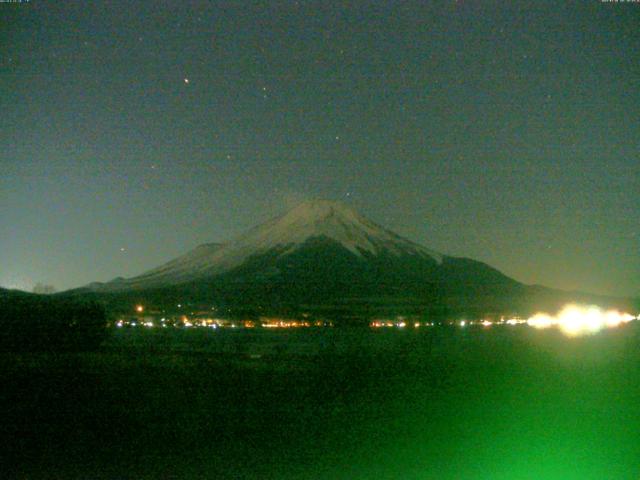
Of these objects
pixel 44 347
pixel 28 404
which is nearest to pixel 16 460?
pixel 28 404

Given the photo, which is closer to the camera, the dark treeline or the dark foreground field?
the dark foreground field

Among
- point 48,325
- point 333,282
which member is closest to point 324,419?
point 48,325

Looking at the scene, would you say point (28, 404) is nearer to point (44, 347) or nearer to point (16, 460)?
point (16, 460)

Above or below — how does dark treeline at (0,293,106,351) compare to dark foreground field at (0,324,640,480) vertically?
above

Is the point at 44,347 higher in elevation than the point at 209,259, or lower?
lower

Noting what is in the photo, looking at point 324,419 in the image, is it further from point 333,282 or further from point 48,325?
point 333,282

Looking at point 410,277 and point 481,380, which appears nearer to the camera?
point 481,380
